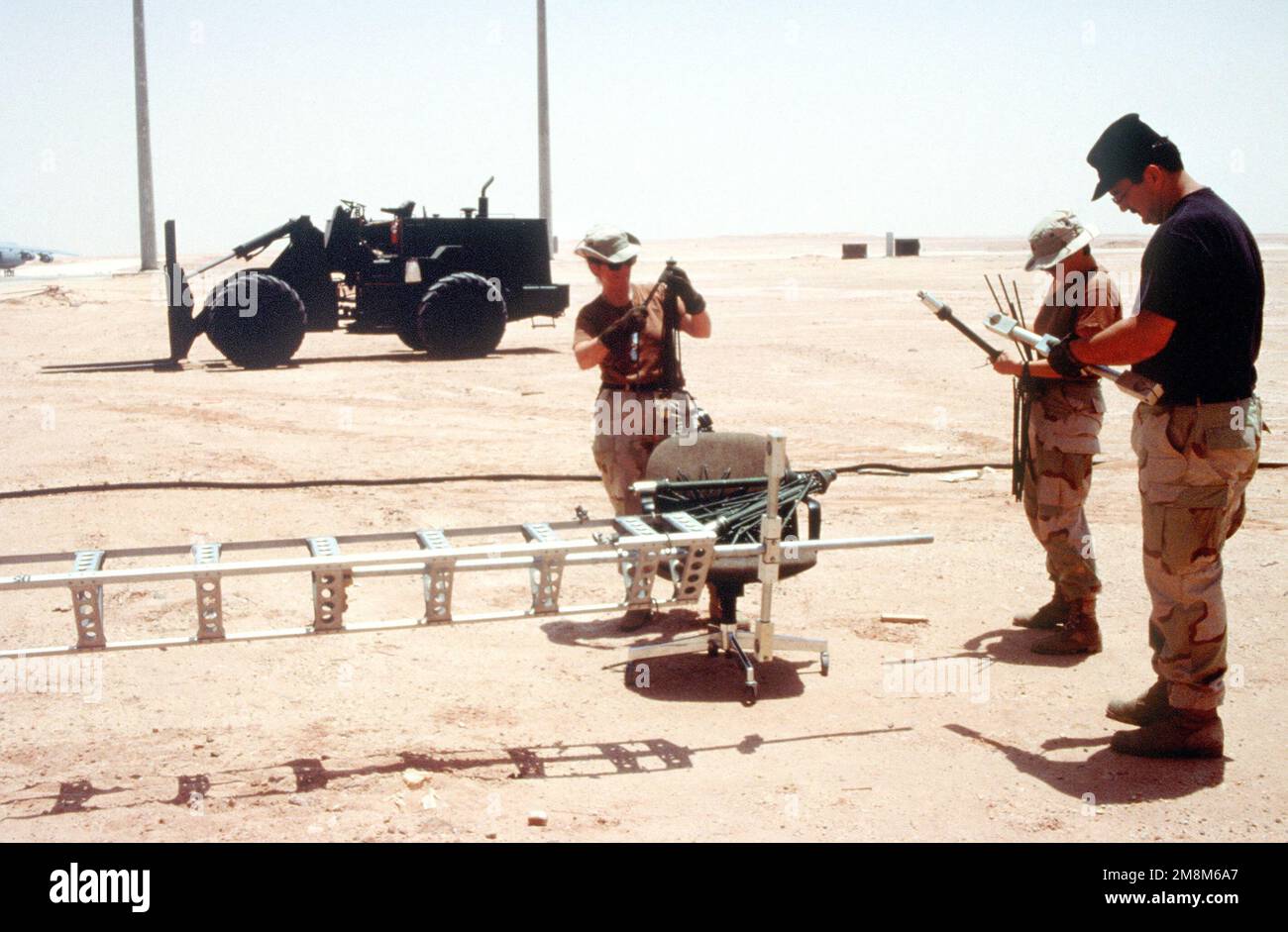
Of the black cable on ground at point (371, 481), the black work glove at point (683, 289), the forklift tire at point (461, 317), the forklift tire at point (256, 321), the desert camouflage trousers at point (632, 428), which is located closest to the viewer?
the black work glove at point (683, 289)

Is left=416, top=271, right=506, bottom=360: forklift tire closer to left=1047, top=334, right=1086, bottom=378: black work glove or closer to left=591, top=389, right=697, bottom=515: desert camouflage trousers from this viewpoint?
left=591, top=389, right=697, bottom=515: desert camouflage trousers

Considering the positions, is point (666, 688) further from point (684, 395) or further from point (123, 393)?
point (123, 393)

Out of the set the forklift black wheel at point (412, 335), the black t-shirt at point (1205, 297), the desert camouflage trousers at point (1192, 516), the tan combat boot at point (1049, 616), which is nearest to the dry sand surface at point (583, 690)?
the tan combat boot at point (1049, 616)

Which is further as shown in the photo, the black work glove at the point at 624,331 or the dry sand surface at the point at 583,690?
the black work glove at the point at 624,331

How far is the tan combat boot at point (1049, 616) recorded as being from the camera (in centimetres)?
649

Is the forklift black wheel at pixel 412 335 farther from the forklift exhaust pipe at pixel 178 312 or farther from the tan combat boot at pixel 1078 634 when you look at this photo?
the tan combat boot at pixel 1078 634

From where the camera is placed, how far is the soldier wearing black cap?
4.63m

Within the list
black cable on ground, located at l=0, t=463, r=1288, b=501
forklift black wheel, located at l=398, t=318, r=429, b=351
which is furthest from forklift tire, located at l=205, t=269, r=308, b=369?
black cable on ground, located at l=0, t=463, r=1288, b=501

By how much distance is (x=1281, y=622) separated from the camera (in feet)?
22.0

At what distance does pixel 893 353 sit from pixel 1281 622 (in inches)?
459

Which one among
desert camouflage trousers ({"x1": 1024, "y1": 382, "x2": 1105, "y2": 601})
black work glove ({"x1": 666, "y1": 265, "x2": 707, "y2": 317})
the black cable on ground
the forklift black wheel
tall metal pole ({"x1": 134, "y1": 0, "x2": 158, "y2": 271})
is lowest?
the black cable on ground

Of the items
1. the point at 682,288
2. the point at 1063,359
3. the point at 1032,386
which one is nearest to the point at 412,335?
the point at 682,288

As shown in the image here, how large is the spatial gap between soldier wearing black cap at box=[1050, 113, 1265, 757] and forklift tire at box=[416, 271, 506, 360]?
14850 mm

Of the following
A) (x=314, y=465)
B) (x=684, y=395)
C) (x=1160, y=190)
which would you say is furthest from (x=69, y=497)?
(x=1160, y=190)
